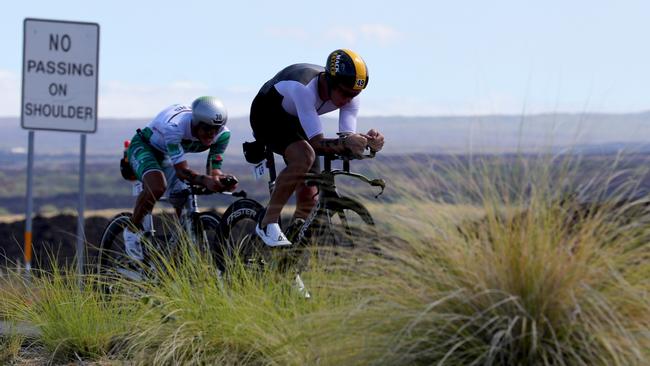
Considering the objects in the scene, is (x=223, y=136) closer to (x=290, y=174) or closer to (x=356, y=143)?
(x=290, y=174)

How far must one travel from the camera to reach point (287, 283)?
7750 millimetres

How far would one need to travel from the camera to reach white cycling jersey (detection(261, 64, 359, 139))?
9.22 meters

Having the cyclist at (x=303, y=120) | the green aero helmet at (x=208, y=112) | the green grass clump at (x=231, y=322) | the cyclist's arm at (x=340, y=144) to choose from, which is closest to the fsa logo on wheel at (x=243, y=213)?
the cyclist at (x=303, y=120)

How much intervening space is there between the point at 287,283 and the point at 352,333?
1.71 metres

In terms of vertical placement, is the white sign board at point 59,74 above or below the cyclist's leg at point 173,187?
above

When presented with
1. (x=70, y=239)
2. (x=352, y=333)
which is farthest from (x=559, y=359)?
(x=70, y=239)

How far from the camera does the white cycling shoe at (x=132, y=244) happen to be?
36.8ft

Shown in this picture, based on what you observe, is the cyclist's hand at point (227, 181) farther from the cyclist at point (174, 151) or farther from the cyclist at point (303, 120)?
the cyclist at point (303, 120)

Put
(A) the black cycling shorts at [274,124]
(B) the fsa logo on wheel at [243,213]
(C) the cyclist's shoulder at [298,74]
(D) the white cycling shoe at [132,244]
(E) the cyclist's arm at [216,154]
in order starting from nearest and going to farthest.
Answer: (C) the cyclist's shoulder at [298,74] → (A) the black cycling shorts at [274,124] → (B) the fsa logo on wheel at [243,213] → (E) the cyclist's arm at [216,154] → (D) the white cycling shoe at [132,244]

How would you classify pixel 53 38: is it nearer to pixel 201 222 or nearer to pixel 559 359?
pixel 201 222

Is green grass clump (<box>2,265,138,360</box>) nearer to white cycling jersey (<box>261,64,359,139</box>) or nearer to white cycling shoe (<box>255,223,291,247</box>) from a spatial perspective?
white cycling shoe (<box>255,223,291,247</box>)

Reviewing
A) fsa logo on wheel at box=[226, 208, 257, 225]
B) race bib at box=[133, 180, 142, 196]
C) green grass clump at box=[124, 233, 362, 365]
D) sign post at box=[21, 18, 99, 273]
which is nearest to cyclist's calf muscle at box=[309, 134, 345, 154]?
green grass clump at box=[124, 233, 362, 365]

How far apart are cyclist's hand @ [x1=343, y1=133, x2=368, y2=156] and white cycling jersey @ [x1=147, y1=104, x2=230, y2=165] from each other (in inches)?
80.4

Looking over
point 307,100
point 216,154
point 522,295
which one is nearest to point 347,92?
point 307,100
